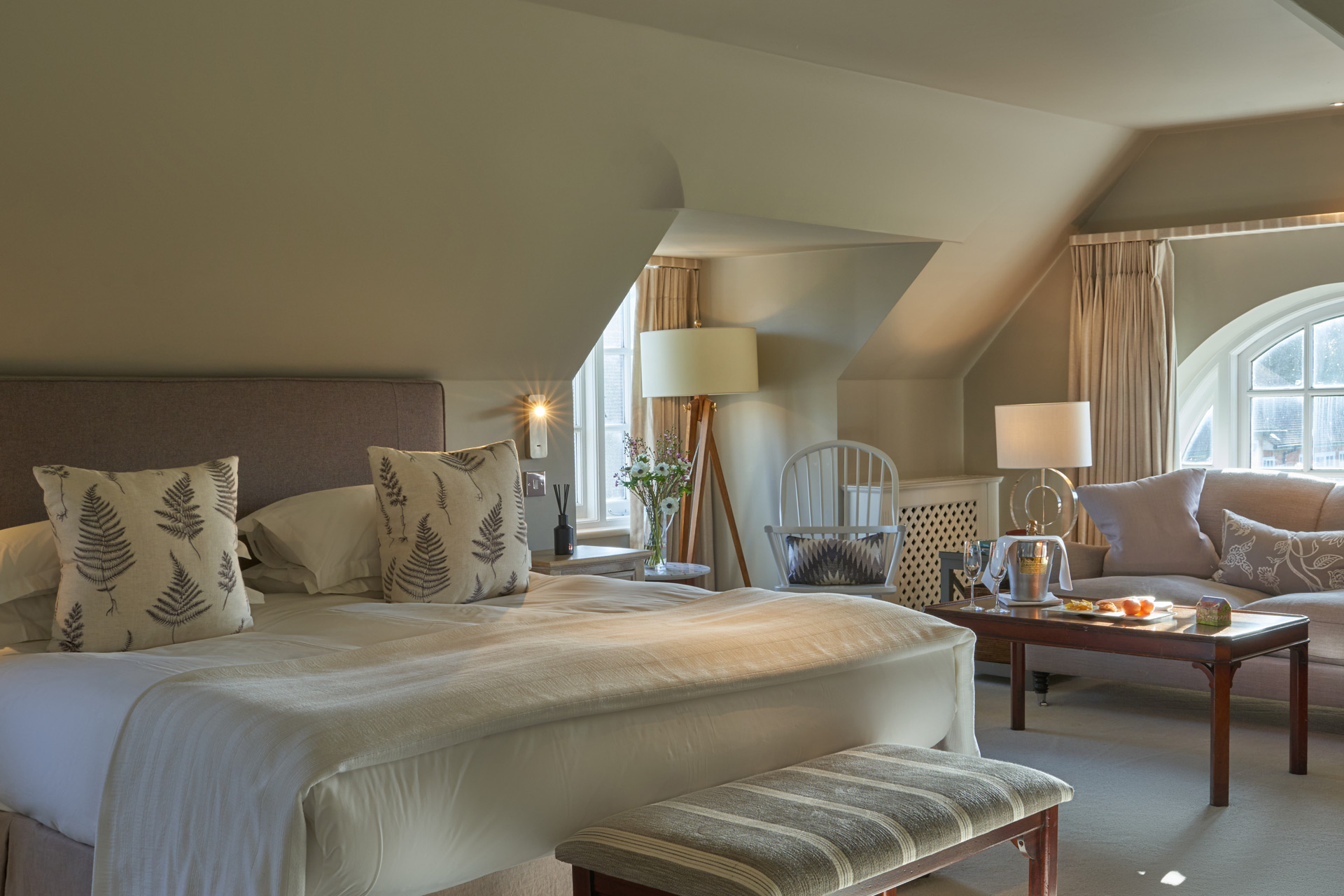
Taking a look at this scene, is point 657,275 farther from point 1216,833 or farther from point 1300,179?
point 1216,833

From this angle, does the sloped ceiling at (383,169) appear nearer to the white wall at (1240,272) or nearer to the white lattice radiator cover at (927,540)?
the white wall at (1240,272)

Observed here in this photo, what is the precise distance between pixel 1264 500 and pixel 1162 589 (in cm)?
73

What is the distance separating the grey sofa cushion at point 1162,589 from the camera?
4543 millimetres

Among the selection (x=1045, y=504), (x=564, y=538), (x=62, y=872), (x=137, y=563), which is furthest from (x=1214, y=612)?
(x=62, y=872)

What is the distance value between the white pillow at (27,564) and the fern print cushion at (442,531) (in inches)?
33.5

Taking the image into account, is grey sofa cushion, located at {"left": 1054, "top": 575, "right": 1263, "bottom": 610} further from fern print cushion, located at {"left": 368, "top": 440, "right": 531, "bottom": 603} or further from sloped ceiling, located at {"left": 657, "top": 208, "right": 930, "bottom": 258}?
fern print cushion, located at {"left": 368, "top": 440, "right": 531, "bottom": 603}

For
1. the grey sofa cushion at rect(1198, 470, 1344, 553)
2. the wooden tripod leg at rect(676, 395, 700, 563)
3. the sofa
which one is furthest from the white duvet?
the wooden tripod leg at rect(676, 395, 700, 563)

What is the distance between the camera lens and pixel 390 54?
11.1ft

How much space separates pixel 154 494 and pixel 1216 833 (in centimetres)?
296

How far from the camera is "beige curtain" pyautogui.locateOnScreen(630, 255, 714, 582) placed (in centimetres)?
616

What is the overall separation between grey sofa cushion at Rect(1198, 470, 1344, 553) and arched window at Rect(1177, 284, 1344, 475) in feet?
3.36

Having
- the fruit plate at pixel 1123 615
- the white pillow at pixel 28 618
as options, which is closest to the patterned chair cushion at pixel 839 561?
the fruit plate at pixel 1123 615

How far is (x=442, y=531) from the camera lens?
3.41 metres

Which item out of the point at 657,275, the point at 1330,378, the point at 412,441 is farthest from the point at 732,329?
the point at 1330,378
